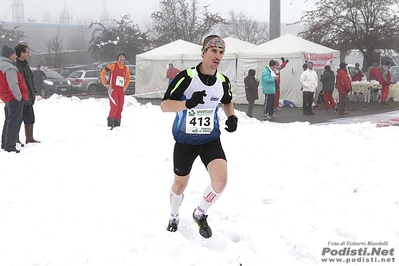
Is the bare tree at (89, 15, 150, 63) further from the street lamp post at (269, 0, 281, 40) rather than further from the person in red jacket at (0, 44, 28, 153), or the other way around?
the person in red jacket at (0, 44, 28, 153)

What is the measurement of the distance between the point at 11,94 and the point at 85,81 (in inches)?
738

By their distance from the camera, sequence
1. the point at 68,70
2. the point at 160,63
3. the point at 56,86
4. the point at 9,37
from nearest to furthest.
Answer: the point at 160,63
the point at 56,86
the point at 68,70
the point at 9,37

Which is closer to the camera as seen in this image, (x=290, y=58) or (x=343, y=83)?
(x=343, y=83)

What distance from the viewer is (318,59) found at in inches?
711

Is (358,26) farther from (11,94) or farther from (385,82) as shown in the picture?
(11,94)

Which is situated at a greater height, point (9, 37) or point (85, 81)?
point (9, 37)

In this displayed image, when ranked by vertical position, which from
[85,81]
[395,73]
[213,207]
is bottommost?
[213,207]

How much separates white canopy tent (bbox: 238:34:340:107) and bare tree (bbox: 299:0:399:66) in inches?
223

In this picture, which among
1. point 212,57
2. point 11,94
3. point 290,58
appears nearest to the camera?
point 212,57

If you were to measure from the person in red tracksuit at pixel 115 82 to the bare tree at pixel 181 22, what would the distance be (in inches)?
1203

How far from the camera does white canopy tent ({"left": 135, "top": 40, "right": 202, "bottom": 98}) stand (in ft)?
71.2

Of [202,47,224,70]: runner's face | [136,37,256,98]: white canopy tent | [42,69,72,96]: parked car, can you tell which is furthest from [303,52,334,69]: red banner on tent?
[202,47,224,70]: runner's face

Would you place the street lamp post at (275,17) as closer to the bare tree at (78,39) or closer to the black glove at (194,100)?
the black glove at (194,100)

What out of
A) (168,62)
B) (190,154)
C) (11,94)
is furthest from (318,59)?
(190,154)
